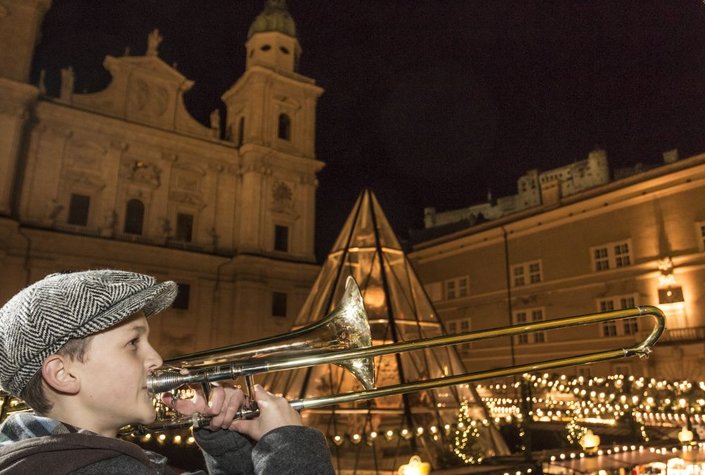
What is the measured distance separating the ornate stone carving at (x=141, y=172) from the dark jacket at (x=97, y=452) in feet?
81.6

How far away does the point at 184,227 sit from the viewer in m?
25.5

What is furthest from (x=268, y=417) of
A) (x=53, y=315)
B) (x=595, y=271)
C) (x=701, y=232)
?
(x=595, y=271)

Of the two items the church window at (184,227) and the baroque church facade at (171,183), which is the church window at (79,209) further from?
the church window at (184,227)

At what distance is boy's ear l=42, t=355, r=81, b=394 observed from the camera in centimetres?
130

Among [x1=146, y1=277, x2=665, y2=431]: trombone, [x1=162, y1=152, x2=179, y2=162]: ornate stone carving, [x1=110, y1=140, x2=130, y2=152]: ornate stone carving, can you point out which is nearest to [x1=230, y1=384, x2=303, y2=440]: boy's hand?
[x1=146, y1=277, x2=665, y2=431]: trombone

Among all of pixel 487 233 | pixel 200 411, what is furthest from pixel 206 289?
pixel 200 411

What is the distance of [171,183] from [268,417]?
25.6 m

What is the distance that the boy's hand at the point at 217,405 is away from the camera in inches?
64.1

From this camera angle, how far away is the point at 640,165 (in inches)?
1700

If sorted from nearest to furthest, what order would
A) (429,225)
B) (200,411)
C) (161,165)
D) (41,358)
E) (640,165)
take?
(41,358) → (200,411) → (161,165) → (640,165) → (429,225)

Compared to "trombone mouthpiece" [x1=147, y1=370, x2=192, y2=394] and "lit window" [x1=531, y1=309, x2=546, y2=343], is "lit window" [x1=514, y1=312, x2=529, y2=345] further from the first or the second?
"trombone mouthpiece" [x1=147, y1=370, x2=192, y2=394]

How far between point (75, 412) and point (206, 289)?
2401cm

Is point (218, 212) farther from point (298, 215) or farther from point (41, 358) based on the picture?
point (41, 358)

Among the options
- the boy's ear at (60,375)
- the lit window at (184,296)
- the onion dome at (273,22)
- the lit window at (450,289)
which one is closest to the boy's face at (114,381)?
the boy's ear at (60,375)
